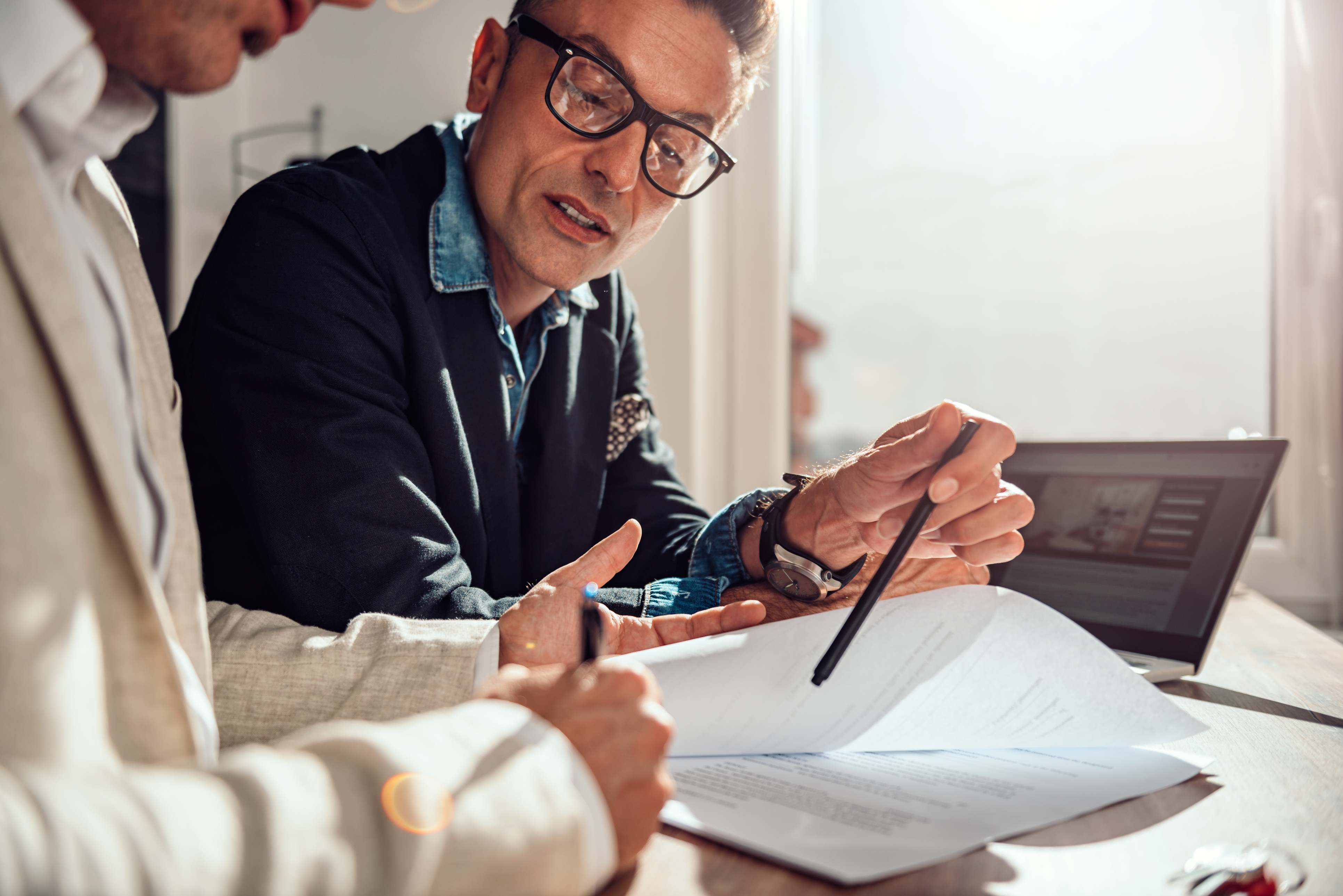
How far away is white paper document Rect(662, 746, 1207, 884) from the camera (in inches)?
18.2

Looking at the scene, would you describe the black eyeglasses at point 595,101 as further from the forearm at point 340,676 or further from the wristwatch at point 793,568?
the forearm at point 340,676

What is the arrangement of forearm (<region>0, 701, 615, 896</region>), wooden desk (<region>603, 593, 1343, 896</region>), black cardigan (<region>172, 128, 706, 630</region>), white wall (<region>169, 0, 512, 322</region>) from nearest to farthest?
forearm (<region>0, 701, 615, 896</region>) → wooden desk (<region>603, 593, 1343, 896</region>) → black cardigan (<region>172, 128, 706, 630</region>) → white wall (<region>169, 0, 512, 322</region>)

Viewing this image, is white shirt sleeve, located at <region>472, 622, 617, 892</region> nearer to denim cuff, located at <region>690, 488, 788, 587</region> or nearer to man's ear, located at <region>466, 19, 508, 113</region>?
denim cuff, located at <region>690, 488, 788, 587</region>

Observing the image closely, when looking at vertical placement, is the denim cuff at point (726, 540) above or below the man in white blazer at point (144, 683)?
below

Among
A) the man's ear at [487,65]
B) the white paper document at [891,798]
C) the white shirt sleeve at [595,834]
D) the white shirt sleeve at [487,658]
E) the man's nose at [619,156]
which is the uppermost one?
the man's ear at [487,65]

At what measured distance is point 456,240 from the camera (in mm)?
1060

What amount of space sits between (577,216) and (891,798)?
0.79m

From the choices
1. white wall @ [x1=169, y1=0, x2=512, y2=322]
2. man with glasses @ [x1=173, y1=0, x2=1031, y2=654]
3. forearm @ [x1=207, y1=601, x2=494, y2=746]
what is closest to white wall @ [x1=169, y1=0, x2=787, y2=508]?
white wall @ [x1=169, y1=0, x2=512, y2=322]

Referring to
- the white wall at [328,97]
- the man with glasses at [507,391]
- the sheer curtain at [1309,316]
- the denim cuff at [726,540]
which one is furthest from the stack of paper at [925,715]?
the white wall at [328,97]

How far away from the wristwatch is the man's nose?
0.41 m

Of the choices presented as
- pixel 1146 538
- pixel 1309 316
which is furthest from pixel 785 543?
pixel 1309 316

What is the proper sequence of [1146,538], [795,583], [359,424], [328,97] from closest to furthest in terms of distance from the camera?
[359,424]
[795,583]
[1146,538]
[328,97]

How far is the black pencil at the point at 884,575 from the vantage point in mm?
649

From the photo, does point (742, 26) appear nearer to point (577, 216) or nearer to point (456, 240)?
point (577, 216)
